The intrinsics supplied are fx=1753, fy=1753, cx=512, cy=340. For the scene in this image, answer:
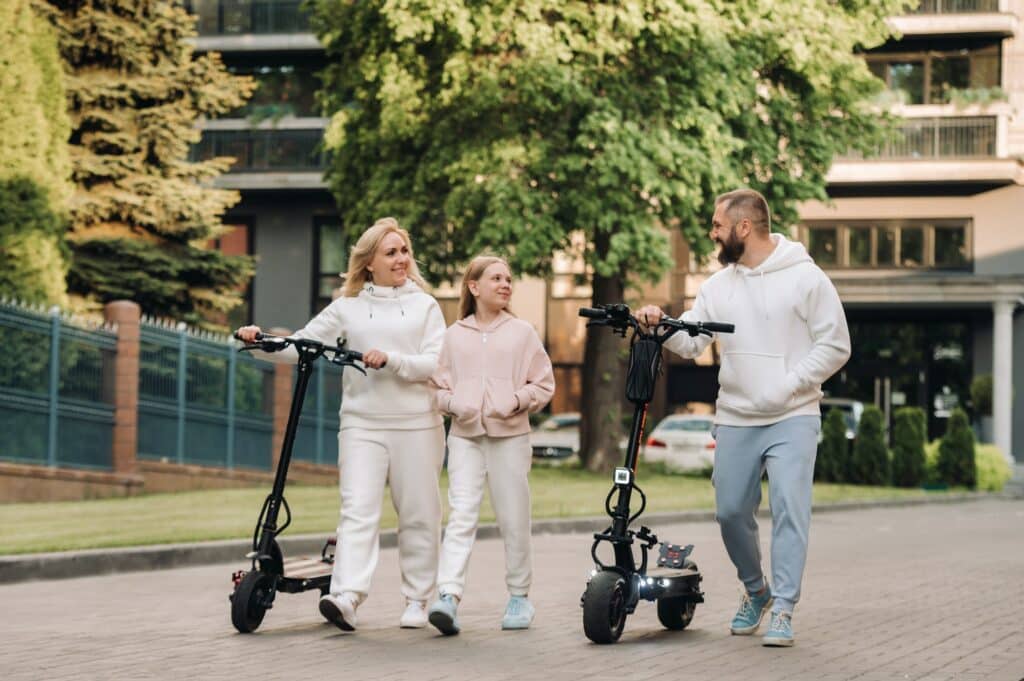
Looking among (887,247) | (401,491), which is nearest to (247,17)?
(887,247)

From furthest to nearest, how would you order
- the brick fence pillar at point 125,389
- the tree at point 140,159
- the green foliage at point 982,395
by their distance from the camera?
the green foliage at point 982,395 < the tree at point 140,159 < the brick fence pillar at point 125,389

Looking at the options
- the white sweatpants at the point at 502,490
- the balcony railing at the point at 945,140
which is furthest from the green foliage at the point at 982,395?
the white sweatpants at the point at 502,490

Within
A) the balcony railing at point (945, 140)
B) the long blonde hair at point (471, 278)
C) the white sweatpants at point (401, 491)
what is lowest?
the white sweatpants at point (401, 491)

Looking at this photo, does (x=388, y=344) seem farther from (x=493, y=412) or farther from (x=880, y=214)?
(x=880, y=214)

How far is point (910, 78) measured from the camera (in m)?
47.7

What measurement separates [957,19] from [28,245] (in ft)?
95.1

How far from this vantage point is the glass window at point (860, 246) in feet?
157

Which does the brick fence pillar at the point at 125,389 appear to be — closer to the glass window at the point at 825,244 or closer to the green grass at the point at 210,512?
the green grass at the point at 210,512

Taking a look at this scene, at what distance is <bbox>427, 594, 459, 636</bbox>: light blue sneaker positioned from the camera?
827 centimetres

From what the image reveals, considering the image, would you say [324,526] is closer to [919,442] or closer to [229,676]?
[229,676]

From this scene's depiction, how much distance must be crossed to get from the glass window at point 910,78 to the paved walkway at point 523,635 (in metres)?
35.6

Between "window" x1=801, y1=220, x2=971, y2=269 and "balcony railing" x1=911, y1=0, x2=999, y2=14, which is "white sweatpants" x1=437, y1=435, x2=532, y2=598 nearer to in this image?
"balcony railing" x1=911, y1=0, x2=999, y2=14

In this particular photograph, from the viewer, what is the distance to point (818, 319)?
8109 millimetres

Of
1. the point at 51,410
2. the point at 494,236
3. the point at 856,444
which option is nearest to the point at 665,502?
the point at 494,236
